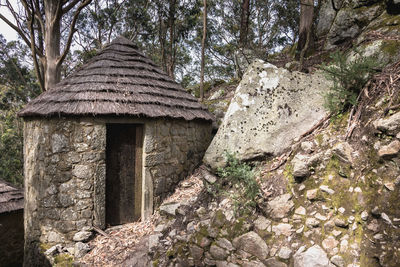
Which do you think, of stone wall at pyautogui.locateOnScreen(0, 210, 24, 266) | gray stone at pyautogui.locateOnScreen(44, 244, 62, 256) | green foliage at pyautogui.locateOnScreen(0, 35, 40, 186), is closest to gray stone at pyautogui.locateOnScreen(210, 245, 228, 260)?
gray stone at pyautogui.locateOnScreen(44, 244, 62, 256)

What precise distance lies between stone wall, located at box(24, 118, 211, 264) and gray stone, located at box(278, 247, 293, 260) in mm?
2825

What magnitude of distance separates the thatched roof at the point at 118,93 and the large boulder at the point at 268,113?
1323 millimetres

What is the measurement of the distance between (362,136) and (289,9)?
12.9 m

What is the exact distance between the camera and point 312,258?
2.17m

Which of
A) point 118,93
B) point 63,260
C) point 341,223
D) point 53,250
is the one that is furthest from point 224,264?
point 118,93

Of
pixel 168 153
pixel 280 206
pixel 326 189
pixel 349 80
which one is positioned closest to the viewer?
pixel 326 189

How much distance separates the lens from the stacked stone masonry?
167 inches

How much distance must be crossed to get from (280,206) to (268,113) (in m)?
1.57

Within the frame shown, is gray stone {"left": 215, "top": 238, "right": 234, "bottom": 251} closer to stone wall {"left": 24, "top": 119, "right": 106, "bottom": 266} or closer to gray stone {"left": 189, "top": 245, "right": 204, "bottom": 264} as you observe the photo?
gray stone {"left": 189, "top": 245, "right": 204, "bottom": 264}

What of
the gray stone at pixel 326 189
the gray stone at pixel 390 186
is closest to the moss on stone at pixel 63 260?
the gray stone at pixel 326 189

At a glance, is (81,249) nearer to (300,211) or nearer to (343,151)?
(300,211)

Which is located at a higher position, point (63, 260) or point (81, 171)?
point (81, 171)

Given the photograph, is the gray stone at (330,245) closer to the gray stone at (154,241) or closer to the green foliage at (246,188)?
the green foliage at (246,188)

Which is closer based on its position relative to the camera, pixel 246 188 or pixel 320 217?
pixel 320 217
